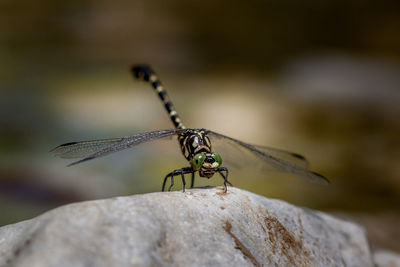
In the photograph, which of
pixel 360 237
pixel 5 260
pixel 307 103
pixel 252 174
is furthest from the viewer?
pixel 307 103

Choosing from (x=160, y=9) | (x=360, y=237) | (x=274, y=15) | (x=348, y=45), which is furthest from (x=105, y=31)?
(x=360, y=237)

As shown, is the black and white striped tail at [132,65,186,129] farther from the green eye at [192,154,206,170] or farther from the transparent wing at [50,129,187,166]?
the transparent wing at [50,129,187,166]

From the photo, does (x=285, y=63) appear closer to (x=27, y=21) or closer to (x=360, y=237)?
(x=27, y=21)

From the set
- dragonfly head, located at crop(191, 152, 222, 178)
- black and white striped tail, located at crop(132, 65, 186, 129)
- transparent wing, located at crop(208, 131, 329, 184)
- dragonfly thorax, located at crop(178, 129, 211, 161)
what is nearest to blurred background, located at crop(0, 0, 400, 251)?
black and white striped tail, located at crop(132, 65, 186, 129)

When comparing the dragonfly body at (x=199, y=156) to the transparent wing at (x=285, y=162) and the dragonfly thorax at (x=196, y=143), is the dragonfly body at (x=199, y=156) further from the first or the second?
the transparent wing at (x=285, y=162)

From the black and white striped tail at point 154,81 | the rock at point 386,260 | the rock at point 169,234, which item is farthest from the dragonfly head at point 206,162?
the rock at point 386,260

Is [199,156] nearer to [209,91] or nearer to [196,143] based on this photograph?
[196,143]
